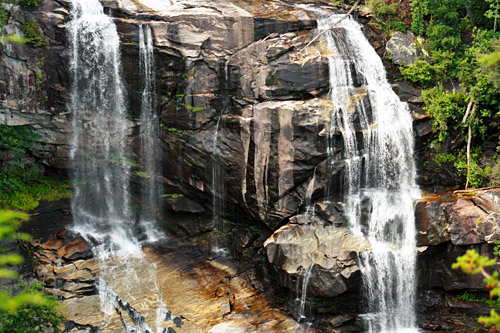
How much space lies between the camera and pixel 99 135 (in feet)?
50.3

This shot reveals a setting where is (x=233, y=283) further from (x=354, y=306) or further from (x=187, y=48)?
(x=187, y=48)

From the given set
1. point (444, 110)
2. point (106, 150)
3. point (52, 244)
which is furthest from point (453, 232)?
point (52, 244)

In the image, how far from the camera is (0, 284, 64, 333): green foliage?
9.65 m

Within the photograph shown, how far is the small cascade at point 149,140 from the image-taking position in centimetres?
1445

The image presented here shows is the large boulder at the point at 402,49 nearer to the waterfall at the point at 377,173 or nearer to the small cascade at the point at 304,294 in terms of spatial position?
the waterfall at the point at 377,173

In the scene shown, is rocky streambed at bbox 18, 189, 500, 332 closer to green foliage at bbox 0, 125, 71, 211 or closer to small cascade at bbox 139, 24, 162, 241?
green foliage at bbox 0, 125, 71, 211

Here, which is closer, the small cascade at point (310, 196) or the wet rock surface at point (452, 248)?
the wet rock surface at point (452, 248)

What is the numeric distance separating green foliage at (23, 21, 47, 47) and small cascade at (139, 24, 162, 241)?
3385 millimetres

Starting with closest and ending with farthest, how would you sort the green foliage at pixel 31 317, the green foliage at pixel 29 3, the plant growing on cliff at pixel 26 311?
the plant growing on cliff at pixel 26 311 → the green foliage at pixel 31 317 → the green foliage at pixel 29 3

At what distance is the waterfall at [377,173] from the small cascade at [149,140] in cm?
629

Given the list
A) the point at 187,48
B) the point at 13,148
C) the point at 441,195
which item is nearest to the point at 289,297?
the point at 441,195

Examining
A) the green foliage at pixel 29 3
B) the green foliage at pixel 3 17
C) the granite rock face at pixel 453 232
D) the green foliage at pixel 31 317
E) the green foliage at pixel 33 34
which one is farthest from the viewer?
the green foliage at pixel 33 34

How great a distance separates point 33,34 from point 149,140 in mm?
5256

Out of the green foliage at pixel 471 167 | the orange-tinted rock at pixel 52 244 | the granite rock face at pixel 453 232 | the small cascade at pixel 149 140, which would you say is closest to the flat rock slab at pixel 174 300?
the orange-tinted rock at pixel 52 244
